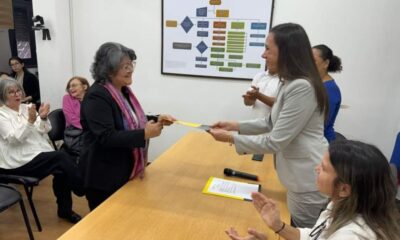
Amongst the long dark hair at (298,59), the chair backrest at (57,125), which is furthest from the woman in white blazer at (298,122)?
the chair backrest at (57,125)

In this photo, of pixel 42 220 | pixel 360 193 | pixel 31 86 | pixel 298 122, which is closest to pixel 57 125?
pixel 42 220

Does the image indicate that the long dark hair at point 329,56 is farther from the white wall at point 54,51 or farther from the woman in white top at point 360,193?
the white wall at point 54,51

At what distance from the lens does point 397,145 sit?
104 inches

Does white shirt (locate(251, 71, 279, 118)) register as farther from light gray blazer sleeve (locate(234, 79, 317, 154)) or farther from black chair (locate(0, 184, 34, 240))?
black chair (locate(0, 184, 34, 240))

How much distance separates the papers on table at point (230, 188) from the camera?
171 centimetres

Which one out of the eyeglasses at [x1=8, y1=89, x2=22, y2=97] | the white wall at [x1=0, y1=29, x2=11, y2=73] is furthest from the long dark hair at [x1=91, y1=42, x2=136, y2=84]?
the white wall at [x1=0, y1=29, x2=11, y2=73]

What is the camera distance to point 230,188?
179 centimetres

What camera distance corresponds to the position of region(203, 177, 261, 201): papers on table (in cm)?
171

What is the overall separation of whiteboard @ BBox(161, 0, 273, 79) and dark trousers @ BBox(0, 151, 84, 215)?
162 centimetres

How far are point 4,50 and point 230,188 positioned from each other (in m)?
5.01

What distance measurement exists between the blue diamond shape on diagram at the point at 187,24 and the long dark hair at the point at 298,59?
7.16 feet

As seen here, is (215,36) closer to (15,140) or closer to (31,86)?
(15,140)

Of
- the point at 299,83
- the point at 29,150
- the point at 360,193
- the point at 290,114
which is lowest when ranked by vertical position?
the point at 29,150

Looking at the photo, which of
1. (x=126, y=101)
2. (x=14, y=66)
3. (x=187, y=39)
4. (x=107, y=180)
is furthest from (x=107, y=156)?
(x=14, y=66)
